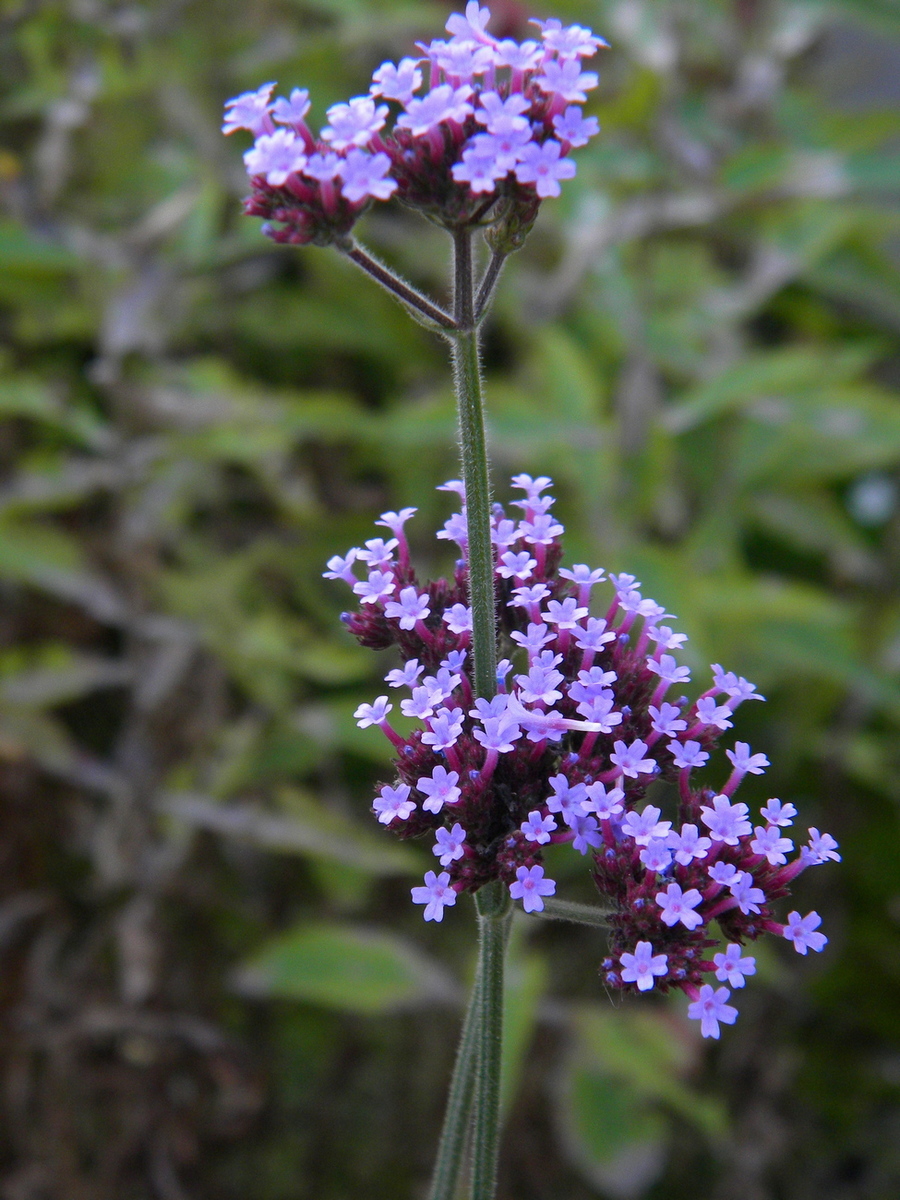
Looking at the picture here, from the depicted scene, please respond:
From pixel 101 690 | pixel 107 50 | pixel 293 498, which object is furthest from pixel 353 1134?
pixel 107 50

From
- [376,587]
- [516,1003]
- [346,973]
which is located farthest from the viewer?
[346,973]

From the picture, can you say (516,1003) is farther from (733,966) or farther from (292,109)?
(292,109)

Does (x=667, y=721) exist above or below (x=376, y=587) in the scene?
below

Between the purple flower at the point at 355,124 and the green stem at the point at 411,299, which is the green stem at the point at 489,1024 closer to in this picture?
the green stem at the point at 411,299

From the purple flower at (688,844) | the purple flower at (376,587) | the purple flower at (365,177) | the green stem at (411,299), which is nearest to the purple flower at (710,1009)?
the purple flower at (688,844)

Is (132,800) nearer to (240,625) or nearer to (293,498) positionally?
(240,625)

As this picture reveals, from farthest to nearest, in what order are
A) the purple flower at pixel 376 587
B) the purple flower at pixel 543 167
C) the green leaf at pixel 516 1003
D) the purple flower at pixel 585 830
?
1. the green leaf at pixel 516 1003
2. the purple flower at pixel 376 587
3. the purple flower at pixel 585 830
4. the purple flower at pixel 543 167

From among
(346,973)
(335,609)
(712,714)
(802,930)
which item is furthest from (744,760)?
(335,609)

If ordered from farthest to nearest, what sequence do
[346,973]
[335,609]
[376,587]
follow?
[335,609] → [346,973] → [376,587]

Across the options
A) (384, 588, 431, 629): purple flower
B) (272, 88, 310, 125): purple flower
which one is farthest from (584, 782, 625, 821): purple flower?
(272, 88, 310, 125): purple flower
